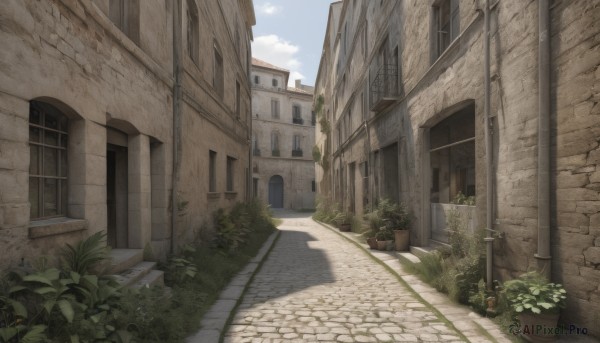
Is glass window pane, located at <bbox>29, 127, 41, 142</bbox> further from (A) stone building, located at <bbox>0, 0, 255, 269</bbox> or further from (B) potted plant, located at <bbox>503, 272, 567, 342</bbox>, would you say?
(B) potted plant, located at <bbox>503, 272, 567, 342</bbox>

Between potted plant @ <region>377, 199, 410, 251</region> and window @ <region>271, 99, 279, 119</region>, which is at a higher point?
window @ <region>271, 99, 279, 119</region>

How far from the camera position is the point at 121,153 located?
5598 millimetres

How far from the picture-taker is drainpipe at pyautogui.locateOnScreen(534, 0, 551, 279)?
390cm

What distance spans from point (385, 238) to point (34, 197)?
7.47m

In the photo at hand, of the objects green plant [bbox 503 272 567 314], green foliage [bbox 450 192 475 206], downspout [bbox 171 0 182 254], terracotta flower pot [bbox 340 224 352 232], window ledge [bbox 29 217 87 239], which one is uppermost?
downspout [bbox 171 0 182 254]

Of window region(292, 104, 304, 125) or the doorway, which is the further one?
window region(292, 104, 304, 125)

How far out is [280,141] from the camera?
34375 millimetres

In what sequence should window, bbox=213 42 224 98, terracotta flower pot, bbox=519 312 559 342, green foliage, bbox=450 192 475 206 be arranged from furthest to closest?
window, bbox=213 42 224 98 → green foliage, bbox=450 192 475 206 → terracotta flower pot, bbox=519 312 559 342

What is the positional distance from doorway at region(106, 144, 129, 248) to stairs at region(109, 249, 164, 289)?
344mm

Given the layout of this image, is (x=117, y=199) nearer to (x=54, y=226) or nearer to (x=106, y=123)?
(x=106, y=123)

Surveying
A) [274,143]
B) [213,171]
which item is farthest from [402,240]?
[274,143]

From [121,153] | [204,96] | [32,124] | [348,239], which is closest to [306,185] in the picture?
[348,239]

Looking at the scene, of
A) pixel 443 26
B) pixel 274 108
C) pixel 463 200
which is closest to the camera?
pixel 463 200

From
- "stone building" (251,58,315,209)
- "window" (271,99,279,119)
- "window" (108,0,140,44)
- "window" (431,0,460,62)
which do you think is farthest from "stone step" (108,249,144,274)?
"window" (271,99,279,119)
